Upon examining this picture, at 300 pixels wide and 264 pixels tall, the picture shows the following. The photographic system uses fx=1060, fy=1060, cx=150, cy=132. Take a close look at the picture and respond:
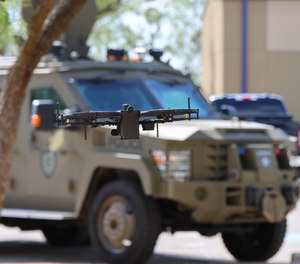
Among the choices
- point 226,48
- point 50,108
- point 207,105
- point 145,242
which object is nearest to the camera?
point 50,108

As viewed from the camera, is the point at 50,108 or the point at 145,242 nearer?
the point at 50,108

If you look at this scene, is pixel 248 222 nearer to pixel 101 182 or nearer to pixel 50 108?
pixel 101 182

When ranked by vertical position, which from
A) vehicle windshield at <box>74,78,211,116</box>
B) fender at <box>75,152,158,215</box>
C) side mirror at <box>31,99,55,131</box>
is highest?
vehicle windshield at <box>74,78,211,116</box>

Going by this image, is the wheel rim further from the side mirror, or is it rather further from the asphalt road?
the side mirror

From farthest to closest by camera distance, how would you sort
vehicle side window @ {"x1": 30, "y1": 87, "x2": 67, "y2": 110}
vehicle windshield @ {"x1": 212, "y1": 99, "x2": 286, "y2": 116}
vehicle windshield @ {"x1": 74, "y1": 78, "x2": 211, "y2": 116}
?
vehicle windshield @ {"x1": 212, "y1": 99, "x2": 286, "y2": 116} → vehicle side window @ {"x1": 30, "y1": 87, "x2": 67, "y2": 110} → vehicle windshield @ {"x1": 74, "y1": 78, "x2": 211, "y2": 116}

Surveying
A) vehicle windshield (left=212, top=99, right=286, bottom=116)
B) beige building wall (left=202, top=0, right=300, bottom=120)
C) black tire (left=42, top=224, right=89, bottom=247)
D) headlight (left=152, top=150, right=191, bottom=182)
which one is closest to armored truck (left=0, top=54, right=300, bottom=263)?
headlight (left=152, top=150, right=191, bottom=182)

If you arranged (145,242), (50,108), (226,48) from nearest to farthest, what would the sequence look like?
(50,108), (145,242), (226,48)

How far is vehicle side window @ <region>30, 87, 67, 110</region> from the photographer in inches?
435

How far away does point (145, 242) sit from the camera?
33.3 feet

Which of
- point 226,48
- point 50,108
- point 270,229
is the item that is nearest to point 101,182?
point 270,229

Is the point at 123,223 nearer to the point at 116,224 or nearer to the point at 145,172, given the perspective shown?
the point at 116,224

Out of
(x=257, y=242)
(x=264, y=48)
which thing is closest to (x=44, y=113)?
(x=257, y=242)

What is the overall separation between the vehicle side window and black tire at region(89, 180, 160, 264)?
1024mm

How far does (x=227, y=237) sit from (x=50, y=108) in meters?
3.68
